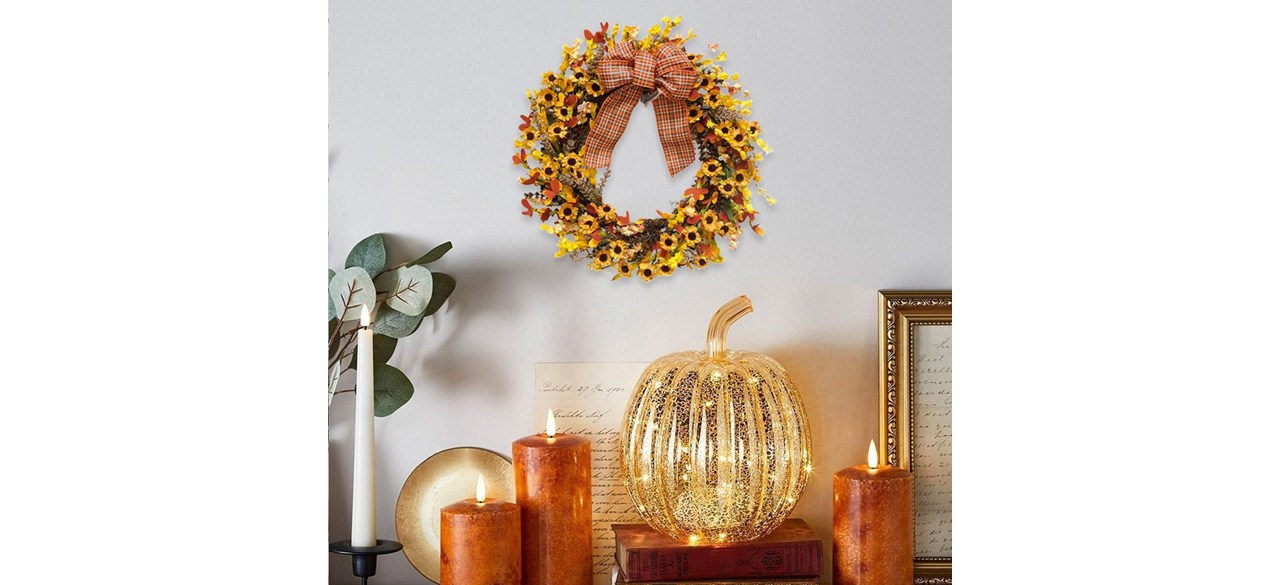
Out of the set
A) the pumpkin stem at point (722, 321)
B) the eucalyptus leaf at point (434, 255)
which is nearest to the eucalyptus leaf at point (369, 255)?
the eucalyptus leaf at point (434, 255)

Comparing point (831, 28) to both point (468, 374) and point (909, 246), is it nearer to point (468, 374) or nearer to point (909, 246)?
point (909, 246)

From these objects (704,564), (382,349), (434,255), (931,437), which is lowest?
(704,564)

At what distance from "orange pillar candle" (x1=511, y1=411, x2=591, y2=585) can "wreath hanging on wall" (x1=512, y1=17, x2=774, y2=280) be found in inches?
10.2

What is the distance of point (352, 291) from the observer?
1.16 meters

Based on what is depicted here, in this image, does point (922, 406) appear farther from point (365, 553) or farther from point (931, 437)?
point (365, 553)

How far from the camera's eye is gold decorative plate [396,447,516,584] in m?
1.25

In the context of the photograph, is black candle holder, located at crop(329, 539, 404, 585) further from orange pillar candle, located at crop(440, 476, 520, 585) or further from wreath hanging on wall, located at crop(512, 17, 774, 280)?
wreath hanging on wall, located at crop(512, 17, 774, 280)

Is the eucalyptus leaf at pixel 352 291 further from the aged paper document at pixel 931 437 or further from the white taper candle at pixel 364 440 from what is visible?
the aged paper document at pixel 931 437

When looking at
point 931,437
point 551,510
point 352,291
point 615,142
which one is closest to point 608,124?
point 615,142

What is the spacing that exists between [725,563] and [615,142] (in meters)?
0.56

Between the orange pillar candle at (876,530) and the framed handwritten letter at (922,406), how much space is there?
12cm

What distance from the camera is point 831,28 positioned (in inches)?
50.3
